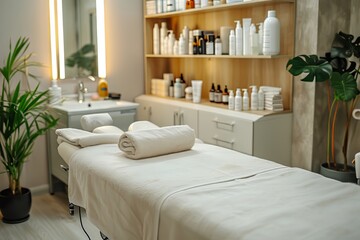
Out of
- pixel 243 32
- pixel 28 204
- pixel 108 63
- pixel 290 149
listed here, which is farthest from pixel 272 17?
pixel 28 204

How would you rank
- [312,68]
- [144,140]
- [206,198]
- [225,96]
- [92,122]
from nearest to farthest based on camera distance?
[206,198]
[144,140]
[312,68]
[92,122]
[225,96]

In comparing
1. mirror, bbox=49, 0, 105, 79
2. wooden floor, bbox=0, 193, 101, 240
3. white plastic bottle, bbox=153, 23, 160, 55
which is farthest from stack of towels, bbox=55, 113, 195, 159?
Result: white plastic bottle, bbox=153, 23, 160, 55

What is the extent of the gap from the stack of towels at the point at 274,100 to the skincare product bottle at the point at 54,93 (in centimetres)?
174

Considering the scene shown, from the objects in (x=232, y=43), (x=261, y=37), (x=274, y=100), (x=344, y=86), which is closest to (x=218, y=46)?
(x=232, y=43)

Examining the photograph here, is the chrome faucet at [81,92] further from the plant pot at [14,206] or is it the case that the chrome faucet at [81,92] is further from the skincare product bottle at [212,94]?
the skincare product bottle at [212,94]

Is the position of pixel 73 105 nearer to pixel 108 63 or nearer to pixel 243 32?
pixel 108 63

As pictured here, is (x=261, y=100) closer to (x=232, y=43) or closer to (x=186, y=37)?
(x=232, y=43)

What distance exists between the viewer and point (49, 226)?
10.4 ft

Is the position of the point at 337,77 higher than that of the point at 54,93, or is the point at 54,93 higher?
the point at 337,77

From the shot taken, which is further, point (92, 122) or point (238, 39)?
point (238, 39)

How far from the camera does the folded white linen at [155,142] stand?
2176 millimetres

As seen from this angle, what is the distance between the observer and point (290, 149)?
10.5 ft

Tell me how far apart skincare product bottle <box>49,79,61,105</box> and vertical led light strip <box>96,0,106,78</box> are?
1.57ft

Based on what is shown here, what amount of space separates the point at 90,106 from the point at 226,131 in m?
1.22
